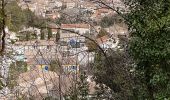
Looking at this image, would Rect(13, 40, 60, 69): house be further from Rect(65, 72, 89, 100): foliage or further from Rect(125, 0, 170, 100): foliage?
Rect(125, 0, 170, 100): foliage

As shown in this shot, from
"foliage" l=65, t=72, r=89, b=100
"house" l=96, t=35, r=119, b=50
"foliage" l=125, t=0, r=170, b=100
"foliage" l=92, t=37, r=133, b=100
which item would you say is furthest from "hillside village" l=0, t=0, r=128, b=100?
"foliage" l=125, t=0, r=170, b=100

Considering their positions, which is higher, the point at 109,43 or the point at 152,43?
the point at 152,43

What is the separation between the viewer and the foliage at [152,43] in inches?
269

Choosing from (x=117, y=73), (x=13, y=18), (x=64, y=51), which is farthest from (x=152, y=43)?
(x=64, y=51)

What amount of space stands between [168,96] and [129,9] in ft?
5.57

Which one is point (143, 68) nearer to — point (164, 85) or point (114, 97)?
point (164, 85)

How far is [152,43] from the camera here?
698 centimetres

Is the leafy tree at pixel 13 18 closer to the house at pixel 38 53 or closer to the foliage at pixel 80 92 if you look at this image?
the house at pixel 38 53

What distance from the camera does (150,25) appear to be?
693 cm

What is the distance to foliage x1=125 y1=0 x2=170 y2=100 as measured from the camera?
684cm

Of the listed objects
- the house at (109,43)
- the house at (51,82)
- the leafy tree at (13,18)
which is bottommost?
the house at (51,82)

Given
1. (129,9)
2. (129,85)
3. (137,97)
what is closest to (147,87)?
(137,97)

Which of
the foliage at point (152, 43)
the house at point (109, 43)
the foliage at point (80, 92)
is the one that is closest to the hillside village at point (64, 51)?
the house at point (109, 43)

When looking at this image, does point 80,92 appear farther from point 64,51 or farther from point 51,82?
point 51,82
